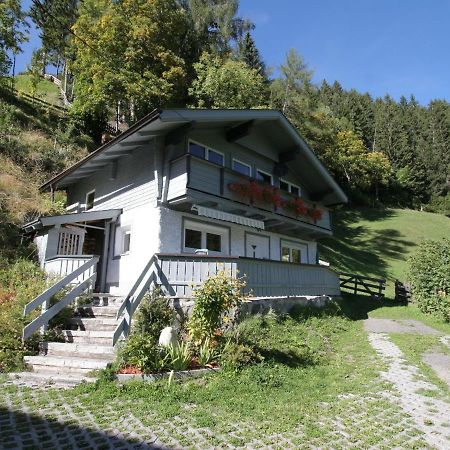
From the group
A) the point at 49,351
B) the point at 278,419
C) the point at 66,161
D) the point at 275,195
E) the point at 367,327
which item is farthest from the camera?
the point at 66,161

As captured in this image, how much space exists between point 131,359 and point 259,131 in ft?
43.6

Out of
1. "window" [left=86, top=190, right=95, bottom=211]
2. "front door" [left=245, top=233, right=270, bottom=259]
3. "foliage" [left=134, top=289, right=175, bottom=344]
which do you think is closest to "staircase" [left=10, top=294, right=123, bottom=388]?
"foliage" [left=134, top=289, right=175, bottom=344]

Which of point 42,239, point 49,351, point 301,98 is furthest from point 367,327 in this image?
point 301,98

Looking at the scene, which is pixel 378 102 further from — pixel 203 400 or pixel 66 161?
pixel 203 400

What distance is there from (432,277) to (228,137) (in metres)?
10.8

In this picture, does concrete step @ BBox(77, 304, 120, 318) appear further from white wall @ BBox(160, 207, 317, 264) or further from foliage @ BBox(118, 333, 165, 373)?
foliage @ BBox(118, 333, 165, 373)

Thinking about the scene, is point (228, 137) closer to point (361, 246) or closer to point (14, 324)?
point (14, 324)

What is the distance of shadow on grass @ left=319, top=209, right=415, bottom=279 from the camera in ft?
121

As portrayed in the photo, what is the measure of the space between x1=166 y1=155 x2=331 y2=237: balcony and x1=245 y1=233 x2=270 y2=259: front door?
2.34ft

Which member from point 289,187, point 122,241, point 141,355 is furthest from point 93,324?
point 289,187

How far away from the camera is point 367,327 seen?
15.7 metres

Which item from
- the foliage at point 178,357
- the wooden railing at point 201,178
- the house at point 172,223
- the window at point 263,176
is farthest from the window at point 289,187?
the foliage at point 178,357

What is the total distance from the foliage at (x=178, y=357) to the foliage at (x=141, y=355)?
21 cm

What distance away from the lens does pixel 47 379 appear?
8.50 meters
